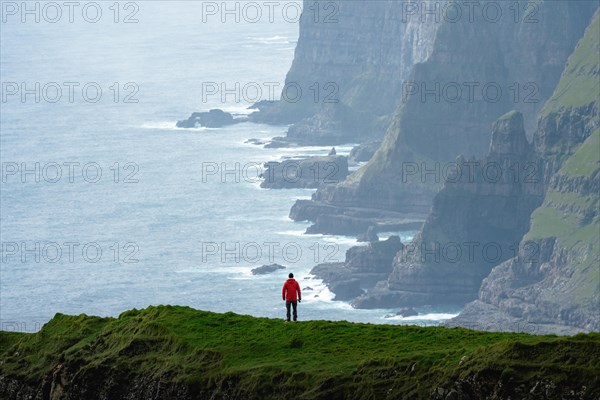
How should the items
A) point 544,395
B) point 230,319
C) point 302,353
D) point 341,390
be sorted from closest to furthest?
point 544,395 < point 341,390 < point 302,353 < point 230,319

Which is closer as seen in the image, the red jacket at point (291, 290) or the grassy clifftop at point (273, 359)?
the grassy clifftop at point (273, 359)

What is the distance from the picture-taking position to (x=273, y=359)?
78.8 meters

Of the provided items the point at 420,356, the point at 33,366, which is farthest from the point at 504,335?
the point at 33,366

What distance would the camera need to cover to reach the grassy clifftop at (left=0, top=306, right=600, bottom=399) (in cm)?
7044

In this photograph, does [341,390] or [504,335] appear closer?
[341,390]

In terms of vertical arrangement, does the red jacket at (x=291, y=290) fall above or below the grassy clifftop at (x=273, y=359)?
above

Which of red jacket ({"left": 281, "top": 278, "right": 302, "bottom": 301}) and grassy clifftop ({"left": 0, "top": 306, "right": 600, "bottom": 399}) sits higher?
red jacket ({"left": 281, "top": 278, "right": 302, "bottom": 301})

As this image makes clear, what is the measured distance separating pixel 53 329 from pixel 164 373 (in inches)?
451

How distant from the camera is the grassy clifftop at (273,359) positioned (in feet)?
231

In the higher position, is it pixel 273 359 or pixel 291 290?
pixel 291 290

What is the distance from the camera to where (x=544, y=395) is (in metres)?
68.5

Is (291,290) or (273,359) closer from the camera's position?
(273,359)

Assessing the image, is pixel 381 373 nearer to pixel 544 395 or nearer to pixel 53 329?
pixel 544 395

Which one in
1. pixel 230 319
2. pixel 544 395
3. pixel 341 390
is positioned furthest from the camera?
pixel 230 319
